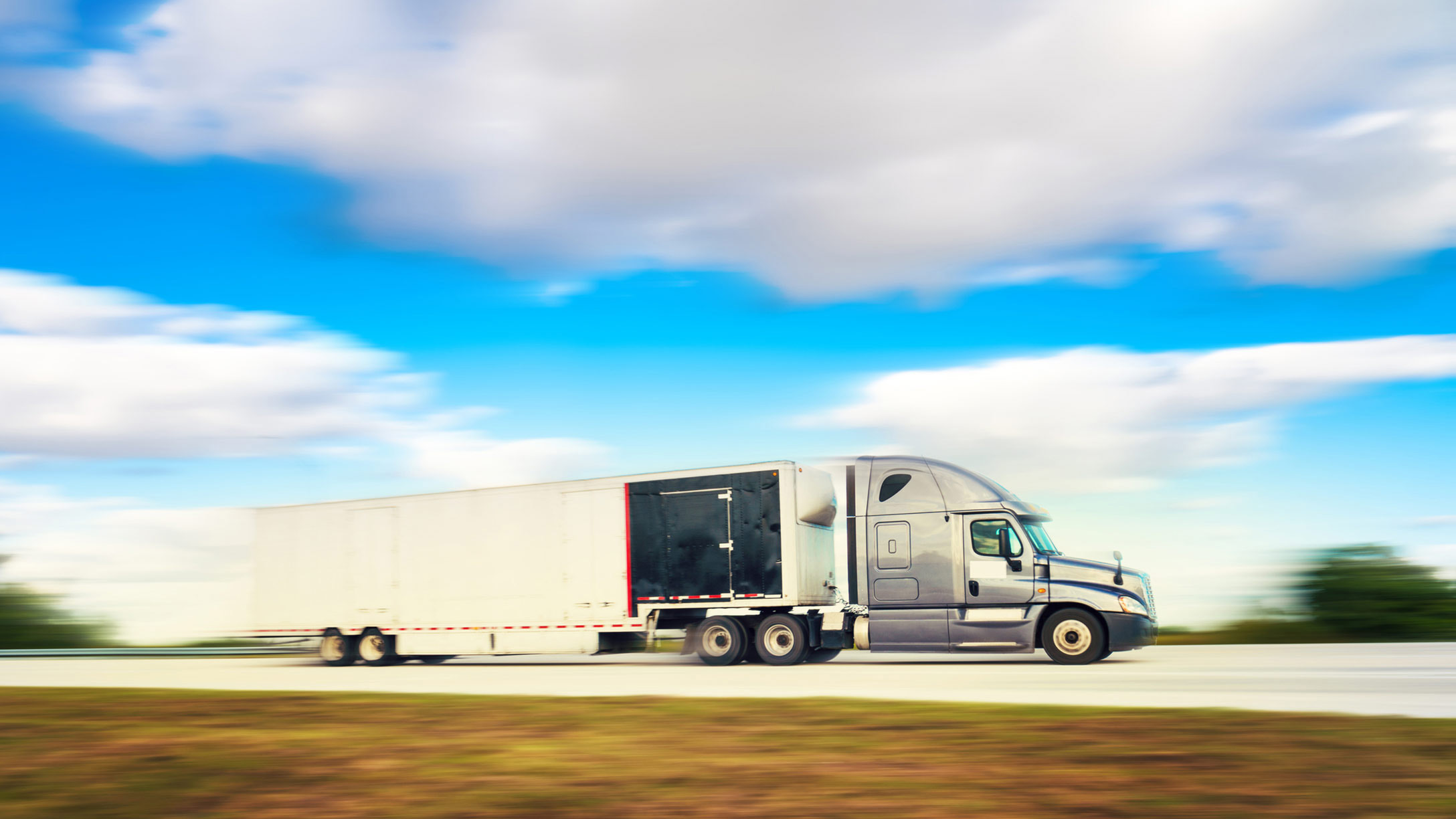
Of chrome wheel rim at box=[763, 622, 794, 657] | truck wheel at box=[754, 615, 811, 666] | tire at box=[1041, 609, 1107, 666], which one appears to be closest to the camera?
tire at box=[1041, 609, 1107, 666]

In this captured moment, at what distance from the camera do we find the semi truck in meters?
18.8

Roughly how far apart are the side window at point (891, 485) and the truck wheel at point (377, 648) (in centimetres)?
1088

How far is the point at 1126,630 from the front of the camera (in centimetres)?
1814

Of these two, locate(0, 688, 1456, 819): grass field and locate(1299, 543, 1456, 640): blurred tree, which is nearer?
locate(0, 688, 1456, 819): grass field

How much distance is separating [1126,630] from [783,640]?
571 centimetres

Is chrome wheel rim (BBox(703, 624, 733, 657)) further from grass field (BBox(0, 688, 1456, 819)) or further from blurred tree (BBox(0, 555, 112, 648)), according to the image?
blurred tree (BBox(0, 555, 112, 648))

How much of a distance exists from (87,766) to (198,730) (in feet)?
5.89

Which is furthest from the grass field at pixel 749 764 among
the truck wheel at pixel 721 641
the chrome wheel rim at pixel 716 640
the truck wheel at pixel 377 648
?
the truck wheel at pixel 377 648

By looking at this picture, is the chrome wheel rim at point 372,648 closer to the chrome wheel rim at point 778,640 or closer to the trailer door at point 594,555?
the trailer door at point 594,555

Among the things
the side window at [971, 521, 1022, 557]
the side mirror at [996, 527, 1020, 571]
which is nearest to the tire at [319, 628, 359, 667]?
the side window at [971, 521, 1022, 557]

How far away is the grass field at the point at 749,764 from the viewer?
6.44 m

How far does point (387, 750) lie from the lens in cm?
866

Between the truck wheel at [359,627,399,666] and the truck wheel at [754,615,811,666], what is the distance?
8.39 meters

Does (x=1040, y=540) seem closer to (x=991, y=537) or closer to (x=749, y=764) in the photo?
(x=991, y=537)
